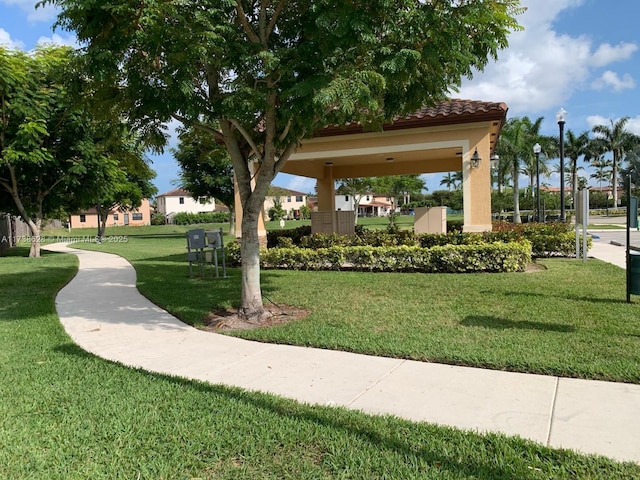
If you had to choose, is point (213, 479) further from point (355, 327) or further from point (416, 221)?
point (416, 221)

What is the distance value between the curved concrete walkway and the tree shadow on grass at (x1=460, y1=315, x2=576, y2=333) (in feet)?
5.20

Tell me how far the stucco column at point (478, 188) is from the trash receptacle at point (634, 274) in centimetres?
538

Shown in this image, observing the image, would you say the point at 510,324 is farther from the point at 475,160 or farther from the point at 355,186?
the point at 355,186

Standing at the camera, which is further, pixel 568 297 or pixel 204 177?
pixel 204 177

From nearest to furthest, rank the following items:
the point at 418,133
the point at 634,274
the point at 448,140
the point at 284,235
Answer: the point at 634,274, the point at 448,140, the point at 418,133, the point at 284,235

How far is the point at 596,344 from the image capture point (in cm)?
510

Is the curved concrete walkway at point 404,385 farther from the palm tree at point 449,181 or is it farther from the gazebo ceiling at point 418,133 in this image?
the palm tree at point 449,181

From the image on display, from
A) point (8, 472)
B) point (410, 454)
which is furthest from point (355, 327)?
point (8, 472)

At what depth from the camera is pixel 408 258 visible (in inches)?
440

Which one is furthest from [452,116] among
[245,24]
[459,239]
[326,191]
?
[326,191]

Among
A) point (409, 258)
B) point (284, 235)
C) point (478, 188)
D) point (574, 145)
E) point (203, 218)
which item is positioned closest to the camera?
point (409, 258)

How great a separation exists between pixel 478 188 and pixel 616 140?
6321 centimetres

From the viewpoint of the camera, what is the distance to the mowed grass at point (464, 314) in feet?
15.9

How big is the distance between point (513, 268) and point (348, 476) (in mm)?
8743
